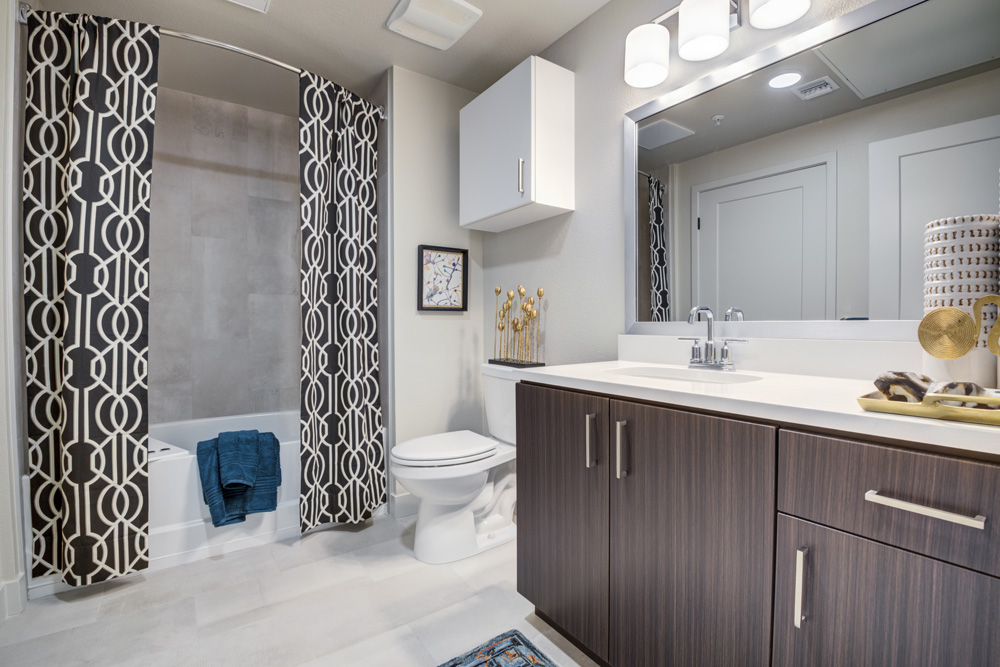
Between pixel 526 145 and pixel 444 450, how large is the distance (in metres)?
1.34

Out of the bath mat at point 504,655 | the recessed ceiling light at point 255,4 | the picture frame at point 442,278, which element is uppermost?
the recessed ceiling light at point 255,4

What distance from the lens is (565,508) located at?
1.39 metres

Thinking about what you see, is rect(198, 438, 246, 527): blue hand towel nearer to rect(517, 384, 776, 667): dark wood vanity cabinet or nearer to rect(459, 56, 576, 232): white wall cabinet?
rect(517, 384, 776, 667): dark wood vanity cabinet

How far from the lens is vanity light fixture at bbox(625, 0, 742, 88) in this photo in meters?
1.50

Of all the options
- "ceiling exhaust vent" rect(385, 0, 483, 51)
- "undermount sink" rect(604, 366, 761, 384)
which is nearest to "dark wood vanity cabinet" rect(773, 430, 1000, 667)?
"undermount sink" rect(604, 366, 761, 384)

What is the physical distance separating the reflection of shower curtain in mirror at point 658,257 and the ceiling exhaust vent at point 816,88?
1.66 ft

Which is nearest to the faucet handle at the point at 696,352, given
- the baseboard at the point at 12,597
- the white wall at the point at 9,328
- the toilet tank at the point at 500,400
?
the toilet tank at the point at 500,400

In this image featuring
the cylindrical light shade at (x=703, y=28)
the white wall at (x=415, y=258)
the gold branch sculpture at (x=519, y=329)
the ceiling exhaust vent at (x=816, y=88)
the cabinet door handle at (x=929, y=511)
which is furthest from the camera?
the white wall at (x=415, y=258)

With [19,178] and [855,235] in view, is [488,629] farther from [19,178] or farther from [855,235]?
[19,178]

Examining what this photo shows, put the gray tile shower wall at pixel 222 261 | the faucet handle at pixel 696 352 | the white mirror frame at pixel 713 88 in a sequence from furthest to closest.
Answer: the gray tile shower wall at pixel 222 261 → the faucet handle at pixel 696 352 → the white mirror frame at pixel 713 88

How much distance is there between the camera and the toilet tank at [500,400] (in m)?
2.16

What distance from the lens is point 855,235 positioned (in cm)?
131

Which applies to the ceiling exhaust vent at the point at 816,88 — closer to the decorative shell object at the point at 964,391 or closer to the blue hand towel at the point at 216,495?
the decorative shell object at the point at 964,391

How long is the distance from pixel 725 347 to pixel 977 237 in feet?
2.16
